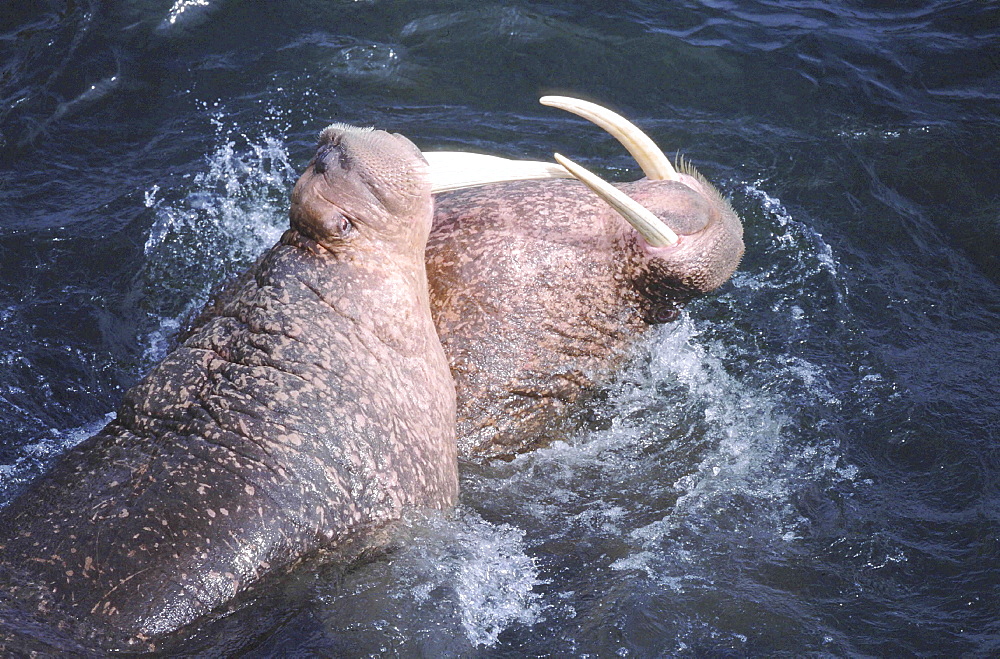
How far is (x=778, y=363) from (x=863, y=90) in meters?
3.42

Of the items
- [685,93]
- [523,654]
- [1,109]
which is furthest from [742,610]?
[1,109]

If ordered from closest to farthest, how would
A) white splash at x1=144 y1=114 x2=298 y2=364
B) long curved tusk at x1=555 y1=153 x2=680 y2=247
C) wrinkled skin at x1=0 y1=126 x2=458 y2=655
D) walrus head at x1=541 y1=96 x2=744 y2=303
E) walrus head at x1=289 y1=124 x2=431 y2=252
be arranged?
wrinkled skin at x1=0 y1=126 x2=458 y2=655 < walrus head at x1=289 y1=124 x2=431 y2=252 < long curved tusk at x1=555 y1=153 x2=680 y2=247 < walrus head at x1=541 y1=96 x2=744 y2=303 < white splash at x1=144 y1=114 x2=298 y2=364

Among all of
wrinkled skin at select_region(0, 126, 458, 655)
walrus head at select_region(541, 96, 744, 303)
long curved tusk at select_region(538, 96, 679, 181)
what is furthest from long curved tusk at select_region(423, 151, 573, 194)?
long curved tusk at select_region(538, 96, 679, 181)

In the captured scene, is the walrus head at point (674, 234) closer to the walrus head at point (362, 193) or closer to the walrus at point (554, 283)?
the walrus at point (554, 283)

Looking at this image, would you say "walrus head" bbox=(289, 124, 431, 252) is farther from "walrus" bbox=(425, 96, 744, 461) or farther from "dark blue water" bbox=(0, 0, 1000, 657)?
"dark blue water" bbox=(0, 0, 1000, 657)

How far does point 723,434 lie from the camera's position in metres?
5.30

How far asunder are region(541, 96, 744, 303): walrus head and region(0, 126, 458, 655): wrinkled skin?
1100 mm

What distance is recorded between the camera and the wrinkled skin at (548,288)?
482cm

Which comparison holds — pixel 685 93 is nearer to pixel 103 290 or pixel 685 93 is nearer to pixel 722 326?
pixel 722 326

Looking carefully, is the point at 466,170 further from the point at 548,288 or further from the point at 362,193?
the point at 548,288

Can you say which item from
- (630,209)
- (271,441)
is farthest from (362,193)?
(630,209)

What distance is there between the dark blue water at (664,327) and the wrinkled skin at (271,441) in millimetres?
264

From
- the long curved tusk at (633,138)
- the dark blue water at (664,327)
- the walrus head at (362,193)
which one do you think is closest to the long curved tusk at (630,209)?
the long curved tusk at (633,138)

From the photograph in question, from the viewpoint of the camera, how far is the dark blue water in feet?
13.9
